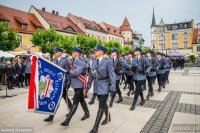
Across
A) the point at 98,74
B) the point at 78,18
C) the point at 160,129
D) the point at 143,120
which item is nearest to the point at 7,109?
the point at 98,74

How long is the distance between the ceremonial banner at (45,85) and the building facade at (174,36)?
6458 cm

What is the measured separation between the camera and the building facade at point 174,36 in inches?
2694

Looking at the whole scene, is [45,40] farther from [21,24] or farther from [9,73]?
[9,73]

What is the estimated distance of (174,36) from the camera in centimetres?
7162

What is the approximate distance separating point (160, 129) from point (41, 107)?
3.02 metres

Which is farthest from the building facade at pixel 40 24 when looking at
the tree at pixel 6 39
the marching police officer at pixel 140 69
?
the marching police officer at pixel 140 69

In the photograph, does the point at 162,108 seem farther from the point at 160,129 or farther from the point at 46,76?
the point at 46,76

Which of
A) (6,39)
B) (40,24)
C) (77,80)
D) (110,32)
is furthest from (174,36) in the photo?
(77,80)

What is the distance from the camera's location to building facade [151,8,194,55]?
68.4 meters

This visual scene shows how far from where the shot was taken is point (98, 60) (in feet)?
16.3

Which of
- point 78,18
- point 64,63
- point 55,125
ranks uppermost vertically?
point 78,18

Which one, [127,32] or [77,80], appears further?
[127,32]

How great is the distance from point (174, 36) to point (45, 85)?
7326cm

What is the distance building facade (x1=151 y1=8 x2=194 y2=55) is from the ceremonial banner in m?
64.6
